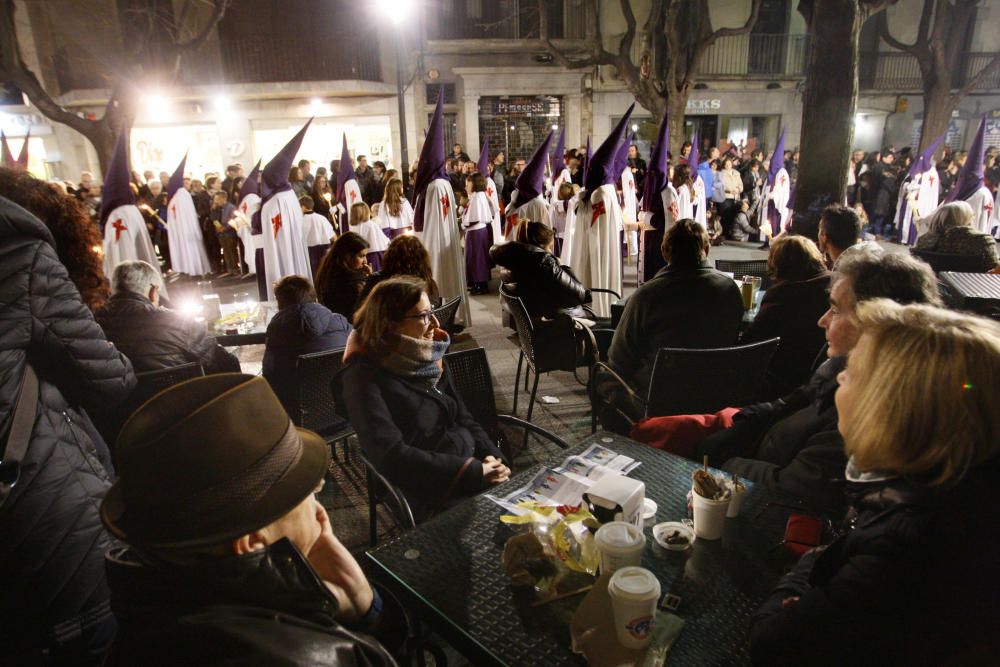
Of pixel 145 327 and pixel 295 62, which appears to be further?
pixel 295 62

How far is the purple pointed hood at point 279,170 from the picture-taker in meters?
6.74

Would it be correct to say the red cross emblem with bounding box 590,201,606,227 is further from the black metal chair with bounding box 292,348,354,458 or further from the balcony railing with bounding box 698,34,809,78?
→ the balcony railing with bounding box 698,34,809,78

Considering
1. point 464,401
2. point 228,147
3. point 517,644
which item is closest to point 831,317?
point 464,401

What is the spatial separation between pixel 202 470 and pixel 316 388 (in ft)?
7.76

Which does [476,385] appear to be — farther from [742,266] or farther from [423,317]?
[742,266]

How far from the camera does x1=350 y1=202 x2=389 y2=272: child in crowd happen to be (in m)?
8.29

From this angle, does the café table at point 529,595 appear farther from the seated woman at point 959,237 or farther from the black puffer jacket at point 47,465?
the seated woman at point 959,237

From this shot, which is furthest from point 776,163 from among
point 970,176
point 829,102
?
point 829,102

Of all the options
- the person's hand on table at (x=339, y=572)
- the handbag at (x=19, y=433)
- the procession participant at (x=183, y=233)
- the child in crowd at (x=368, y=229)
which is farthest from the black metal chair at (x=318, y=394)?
the procession participant at (x=183, y=233)

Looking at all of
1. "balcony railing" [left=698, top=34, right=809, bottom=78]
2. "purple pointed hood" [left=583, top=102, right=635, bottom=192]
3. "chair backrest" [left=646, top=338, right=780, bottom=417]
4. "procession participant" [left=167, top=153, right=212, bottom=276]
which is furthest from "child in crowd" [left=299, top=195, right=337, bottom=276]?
"balcony railing" [left=698, top=34, right=809, bottom=78]

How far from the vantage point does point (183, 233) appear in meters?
10.3

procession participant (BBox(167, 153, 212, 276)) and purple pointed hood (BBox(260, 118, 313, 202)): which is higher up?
purple pointed hood (BBox(260, 118, 313, 202))

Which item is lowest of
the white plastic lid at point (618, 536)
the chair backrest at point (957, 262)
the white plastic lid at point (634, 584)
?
the white plastic lid at point (618, 536)

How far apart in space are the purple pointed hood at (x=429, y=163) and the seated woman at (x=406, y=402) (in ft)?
14.6
